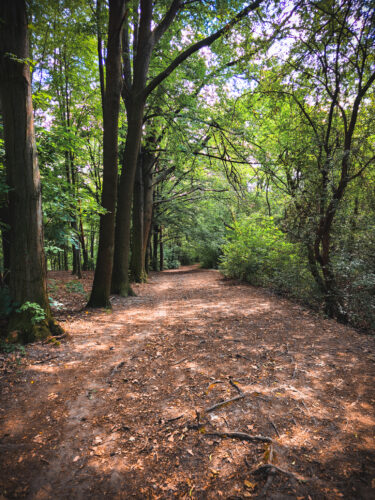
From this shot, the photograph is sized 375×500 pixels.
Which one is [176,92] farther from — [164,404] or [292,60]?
[164,404]

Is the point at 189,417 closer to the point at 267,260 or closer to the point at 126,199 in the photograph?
the point at 126,199

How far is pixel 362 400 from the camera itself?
8.29 ft

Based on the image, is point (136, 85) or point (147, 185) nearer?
point (136, 85)

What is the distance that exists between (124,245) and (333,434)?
6828mm

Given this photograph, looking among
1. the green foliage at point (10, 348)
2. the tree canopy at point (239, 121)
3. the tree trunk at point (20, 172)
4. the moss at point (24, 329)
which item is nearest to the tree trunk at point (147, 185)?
the tree canopy at point (239, 121)

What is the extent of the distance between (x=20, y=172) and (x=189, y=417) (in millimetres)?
4111

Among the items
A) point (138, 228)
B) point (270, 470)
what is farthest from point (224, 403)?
point (138, 228)

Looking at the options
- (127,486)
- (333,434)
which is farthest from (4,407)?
(333,434)

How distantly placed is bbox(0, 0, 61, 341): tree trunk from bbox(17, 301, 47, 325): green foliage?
14mm

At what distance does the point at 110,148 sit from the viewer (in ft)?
19.3

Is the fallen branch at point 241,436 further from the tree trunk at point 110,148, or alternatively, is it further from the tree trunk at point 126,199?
the tree trunk at point 126,199

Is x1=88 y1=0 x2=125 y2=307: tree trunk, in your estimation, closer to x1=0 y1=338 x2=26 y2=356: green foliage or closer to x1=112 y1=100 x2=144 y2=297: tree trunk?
x1=112 y1=100 x2=144 y2=297: tree trunk

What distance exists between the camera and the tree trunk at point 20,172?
11.6 ft

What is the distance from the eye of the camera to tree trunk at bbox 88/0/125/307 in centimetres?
534
